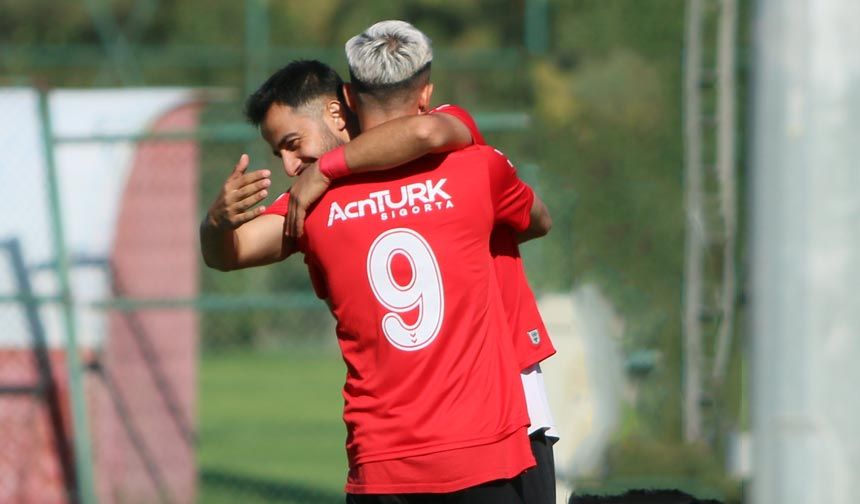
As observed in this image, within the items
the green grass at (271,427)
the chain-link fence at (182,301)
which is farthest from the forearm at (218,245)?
the green grass at (271,427)

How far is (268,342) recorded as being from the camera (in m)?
22.4

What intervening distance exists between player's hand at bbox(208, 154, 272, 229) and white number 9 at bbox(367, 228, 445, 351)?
332 mm

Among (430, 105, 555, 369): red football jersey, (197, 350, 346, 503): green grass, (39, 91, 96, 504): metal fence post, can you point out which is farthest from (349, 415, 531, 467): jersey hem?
(197, 350, 346, 503): green grass

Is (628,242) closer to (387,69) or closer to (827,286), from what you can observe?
(387,69)

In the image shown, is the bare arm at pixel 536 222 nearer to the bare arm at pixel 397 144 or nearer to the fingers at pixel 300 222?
the bare arm at pixel 397 144

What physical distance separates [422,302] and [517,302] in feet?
1.49

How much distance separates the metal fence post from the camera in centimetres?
835

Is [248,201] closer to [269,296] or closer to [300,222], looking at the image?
[300,222]

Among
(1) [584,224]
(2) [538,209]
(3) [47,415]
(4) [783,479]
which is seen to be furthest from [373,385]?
(1) [584,224]

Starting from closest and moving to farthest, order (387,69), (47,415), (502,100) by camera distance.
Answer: (387,69) < (47,415) < (502,100)

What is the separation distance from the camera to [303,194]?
132 inches

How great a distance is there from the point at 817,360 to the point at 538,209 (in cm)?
188

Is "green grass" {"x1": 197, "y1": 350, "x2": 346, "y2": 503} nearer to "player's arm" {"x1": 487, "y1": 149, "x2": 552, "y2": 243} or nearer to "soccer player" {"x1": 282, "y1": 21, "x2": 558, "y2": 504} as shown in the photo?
"soccer player" {"x1": 282, "y1": 21, "x2": 558, "y2": 504}

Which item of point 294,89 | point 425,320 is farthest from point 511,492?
point 294,89
